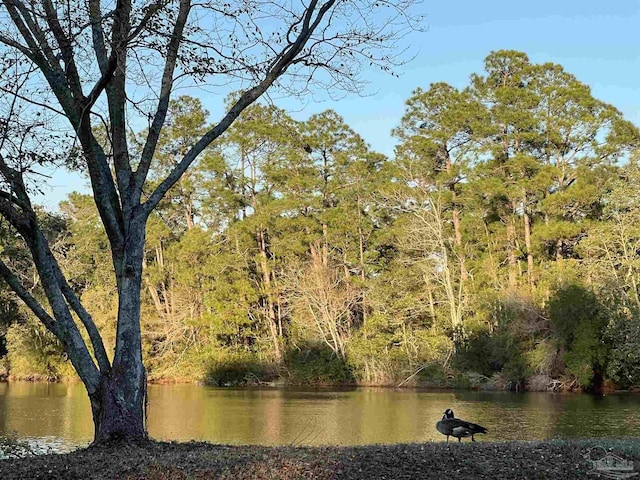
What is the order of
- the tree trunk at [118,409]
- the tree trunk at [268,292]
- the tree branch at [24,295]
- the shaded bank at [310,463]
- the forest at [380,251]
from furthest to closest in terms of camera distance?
1. the tree trunk at [268,292]
2. the forest at [380,251]
3. the tree branch at [24,295]
4. the tree trunk at [118,409]
5. the shaded bank at [310,463]

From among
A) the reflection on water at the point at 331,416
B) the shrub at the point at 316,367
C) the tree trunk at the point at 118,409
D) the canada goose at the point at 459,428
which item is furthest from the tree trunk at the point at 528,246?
the tree trunk at the point at 118,409

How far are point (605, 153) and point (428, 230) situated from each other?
339 inches

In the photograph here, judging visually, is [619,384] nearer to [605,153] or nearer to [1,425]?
[605,153]

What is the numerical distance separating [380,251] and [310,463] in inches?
1226

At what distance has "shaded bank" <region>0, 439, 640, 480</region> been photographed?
207 inches

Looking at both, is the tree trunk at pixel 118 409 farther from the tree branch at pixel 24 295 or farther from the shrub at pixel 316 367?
the shrub at pixel 316 367

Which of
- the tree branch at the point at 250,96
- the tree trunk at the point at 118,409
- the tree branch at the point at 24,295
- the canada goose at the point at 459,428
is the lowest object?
the canada goose at the point at 459,428

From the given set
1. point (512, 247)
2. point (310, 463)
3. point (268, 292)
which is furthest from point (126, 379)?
point (268, 292)

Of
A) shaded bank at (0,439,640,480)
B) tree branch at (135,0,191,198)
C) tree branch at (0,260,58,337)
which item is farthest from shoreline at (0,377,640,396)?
tree branch at (0,260,58,337)

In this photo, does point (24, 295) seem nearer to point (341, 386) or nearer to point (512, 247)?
point (341, 386)

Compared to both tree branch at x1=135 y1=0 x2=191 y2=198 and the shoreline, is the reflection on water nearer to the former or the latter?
the shoreline

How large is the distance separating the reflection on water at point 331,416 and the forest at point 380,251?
10.9ft

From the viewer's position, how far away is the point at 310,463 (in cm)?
546

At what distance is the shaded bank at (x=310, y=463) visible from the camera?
5262mm
